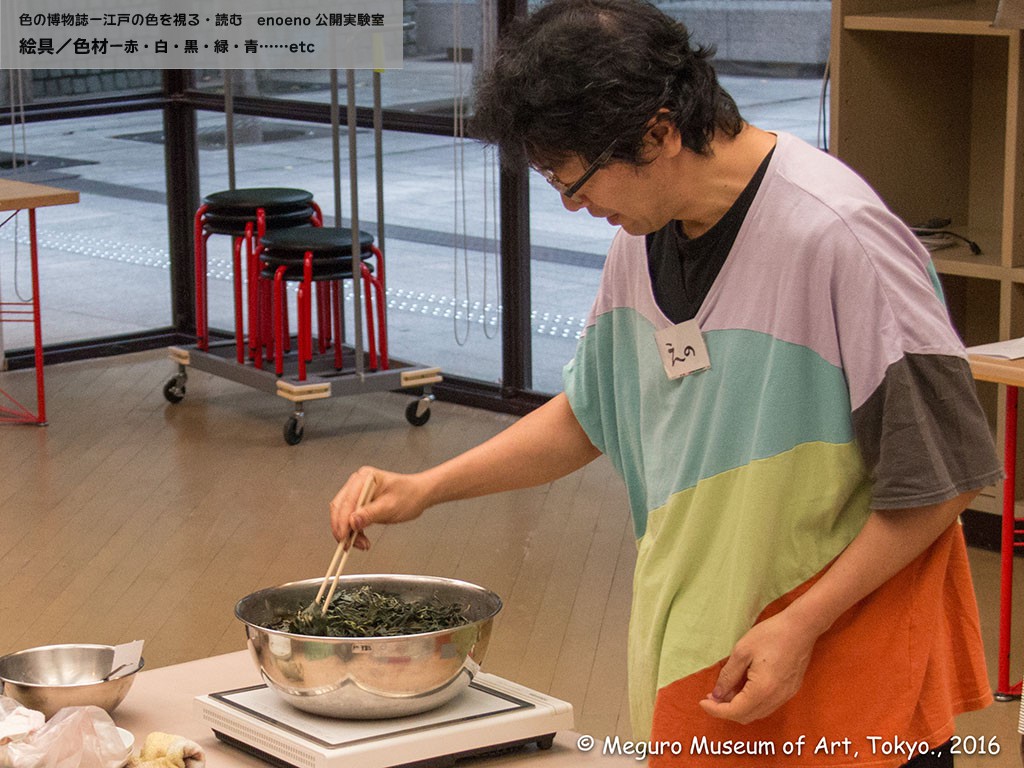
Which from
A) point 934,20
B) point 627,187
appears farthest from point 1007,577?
point 627,187

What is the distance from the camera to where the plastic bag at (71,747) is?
1.54 meters

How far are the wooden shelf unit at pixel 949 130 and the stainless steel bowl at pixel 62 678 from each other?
2612 mm

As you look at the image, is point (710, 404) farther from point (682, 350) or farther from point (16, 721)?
point (16, 721)

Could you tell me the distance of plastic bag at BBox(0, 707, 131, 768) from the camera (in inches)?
60.5

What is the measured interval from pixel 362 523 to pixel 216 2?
14.6 ft

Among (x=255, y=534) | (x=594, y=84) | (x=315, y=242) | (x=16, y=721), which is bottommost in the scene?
(x=255, y=534)

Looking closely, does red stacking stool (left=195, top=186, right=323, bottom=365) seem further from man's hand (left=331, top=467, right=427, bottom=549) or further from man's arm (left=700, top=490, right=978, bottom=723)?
man's arm (left=700, top=490, right=978, bottom=723)

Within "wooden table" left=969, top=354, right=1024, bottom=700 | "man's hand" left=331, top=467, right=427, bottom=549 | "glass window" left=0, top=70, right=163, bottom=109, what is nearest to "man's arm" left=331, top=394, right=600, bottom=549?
"man's hand" left=331, top=467, right=427, bottom=549

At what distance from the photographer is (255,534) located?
169 inches

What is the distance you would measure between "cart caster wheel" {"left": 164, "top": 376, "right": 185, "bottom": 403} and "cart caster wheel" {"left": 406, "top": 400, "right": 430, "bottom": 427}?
88 centimetres

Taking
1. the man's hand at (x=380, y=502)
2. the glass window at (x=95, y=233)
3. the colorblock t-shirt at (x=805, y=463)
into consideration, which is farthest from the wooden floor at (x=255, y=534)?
the colorblock t-shirt at (x=805, y=463)

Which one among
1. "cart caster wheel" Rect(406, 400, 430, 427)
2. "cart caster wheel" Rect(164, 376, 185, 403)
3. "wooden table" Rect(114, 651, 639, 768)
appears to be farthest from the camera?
"cart caster wheel" Rect(164, 376, 185, 403)

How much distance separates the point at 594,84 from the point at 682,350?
0.26 m

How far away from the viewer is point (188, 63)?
226 inches
